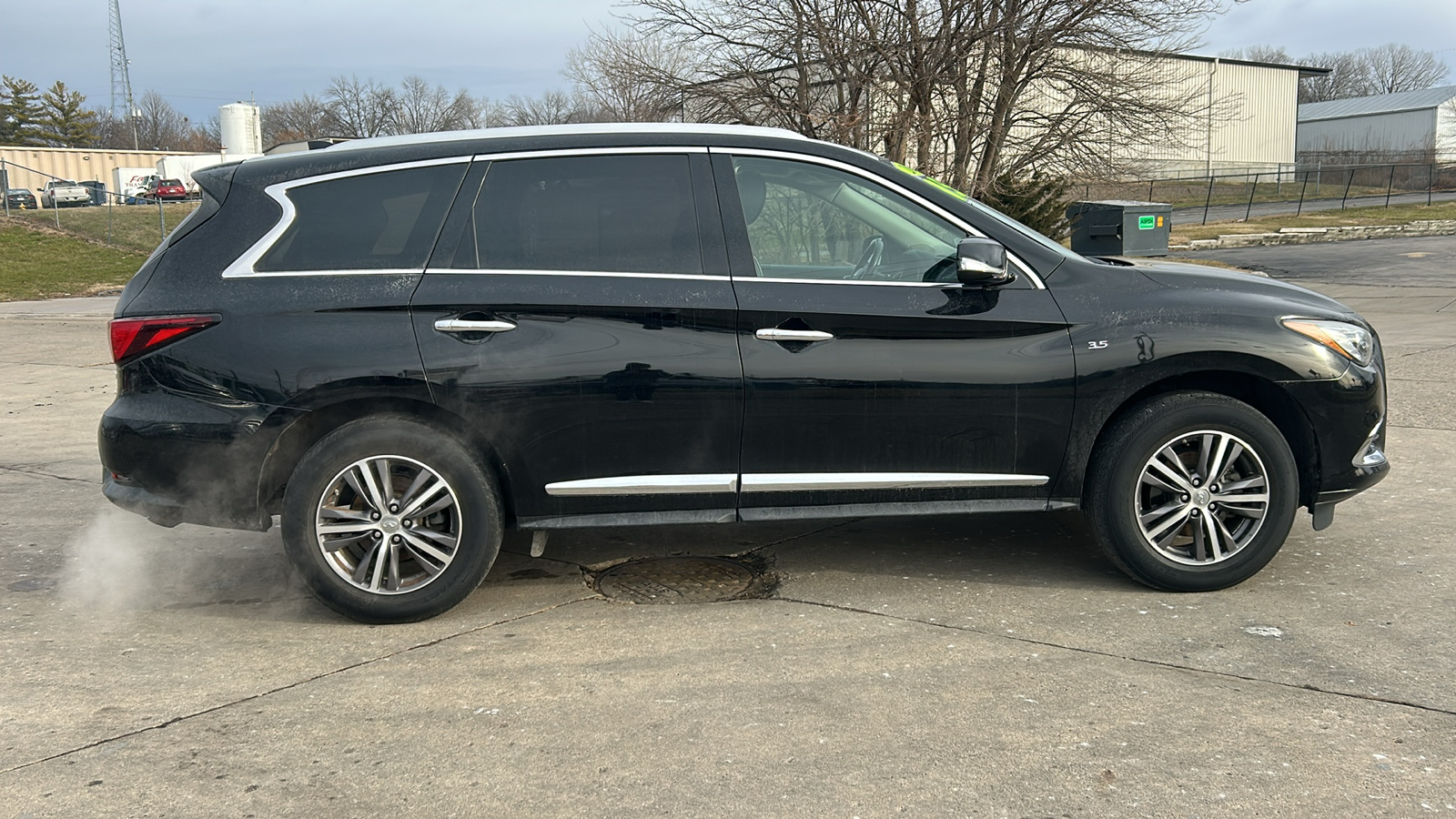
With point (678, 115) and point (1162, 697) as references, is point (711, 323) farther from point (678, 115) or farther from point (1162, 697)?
point (678, 115)

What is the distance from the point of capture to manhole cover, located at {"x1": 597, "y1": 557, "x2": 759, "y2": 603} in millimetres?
4891

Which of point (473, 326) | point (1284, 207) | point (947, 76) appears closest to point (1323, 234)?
point (1284, 207)

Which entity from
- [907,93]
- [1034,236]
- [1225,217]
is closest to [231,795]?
[1034,236]

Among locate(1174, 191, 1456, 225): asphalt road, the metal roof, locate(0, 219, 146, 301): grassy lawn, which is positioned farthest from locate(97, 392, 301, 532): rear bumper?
the metal roof

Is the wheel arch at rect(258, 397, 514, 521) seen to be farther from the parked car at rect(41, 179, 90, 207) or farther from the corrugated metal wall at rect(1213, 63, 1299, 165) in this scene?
the corrugated metal wall at rect(1213, 63, 1299, 165)

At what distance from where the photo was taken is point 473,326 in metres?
4.42

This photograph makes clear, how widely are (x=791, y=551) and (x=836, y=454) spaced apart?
3.42 feet

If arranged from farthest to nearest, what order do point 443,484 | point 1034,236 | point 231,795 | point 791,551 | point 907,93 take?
point 907,93, point 791,551, point 1034,236, point 443,484, point 231,795

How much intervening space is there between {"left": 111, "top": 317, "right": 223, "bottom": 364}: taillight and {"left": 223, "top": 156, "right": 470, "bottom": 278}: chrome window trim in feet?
0.71

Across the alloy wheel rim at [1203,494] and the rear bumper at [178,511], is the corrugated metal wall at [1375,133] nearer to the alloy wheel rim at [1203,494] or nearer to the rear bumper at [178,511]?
the alloy wheel rim at [1203,494]

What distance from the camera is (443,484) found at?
4.46m

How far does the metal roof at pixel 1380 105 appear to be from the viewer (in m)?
78.6

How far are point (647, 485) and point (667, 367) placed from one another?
47 centimetres

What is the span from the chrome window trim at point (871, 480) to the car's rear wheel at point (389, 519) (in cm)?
106
